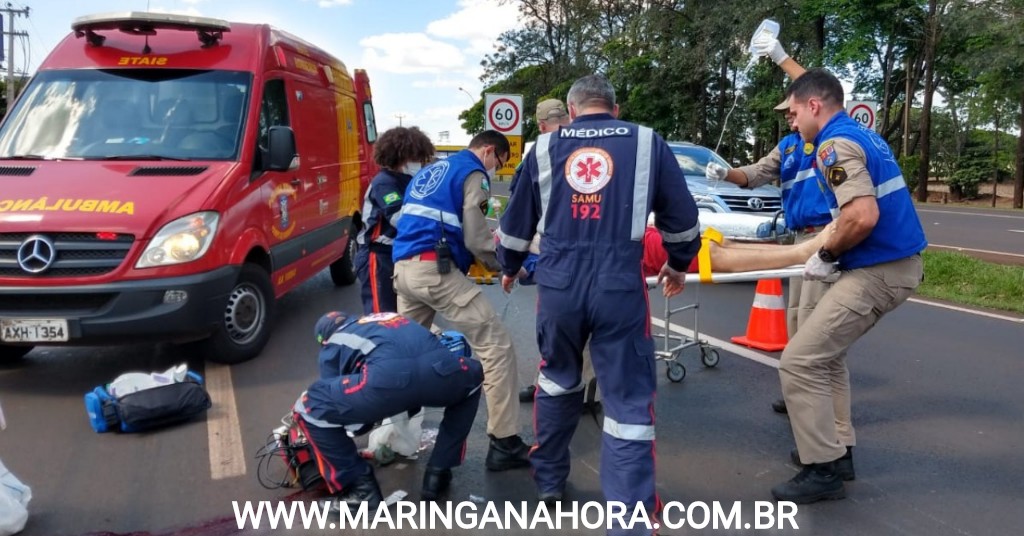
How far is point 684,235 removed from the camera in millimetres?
3531

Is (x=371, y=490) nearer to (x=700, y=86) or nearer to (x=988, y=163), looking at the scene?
(x=700, y=86)

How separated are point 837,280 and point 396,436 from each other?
2.41 meters

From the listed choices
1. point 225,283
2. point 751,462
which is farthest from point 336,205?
point 751,462

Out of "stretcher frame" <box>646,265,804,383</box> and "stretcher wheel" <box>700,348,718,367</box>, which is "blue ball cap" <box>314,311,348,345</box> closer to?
"stretcher frame" <box>646,265,804,383</box>

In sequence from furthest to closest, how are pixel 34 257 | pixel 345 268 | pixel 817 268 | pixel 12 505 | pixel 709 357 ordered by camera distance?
pixel 345 268
pixel 709 357
pixel 34 257
pixel 817 268
pixel 12 505

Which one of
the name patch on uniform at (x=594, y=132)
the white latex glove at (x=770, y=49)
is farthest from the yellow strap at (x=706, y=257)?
the name patch on uniform at (x=594, y=132)

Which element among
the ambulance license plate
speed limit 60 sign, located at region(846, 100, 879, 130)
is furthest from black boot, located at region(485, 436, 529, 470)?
speed limit 60 sign, located at region(846, 100, 879, 130)

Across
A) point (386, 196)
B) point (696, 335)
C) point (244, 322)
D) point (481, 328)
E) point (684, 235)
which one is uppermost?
point (386, 196)

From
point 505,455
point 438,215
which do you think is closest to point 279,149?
point 438,215

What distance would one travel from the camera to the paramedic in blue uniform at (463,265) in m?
4.26

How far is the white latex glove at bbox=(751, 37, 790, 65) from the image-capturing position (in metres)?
5.30

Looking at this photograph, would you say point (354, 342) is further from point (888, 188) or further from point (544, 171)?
point (888, 188)

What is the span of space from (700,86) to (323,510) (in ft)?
127

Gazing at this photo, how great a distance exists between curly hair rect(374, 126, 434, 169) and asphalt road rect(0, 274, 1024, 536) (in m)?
1.68
